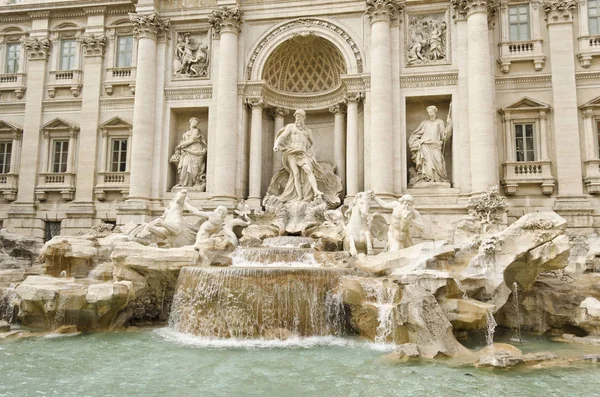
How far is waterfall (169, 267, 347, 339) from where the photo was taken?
9523 mm

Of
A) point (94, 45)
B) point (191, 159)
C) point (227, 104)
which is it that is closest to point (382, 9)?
point (227, 104)

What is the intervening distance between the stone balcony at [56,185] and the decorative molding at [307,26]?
8.80 metres

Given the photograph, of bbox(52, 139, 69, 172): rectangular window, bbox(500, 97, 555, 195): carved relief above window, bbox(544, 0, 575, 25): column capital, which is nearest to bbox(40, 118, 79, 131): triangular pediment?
bbox(52, 139, 69, 172): rectangular window

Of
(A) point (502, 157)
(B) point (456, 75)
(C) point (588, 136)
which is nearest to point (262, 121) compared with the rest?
(B) point (456, 75)

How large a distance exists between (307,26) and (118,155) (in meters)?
9.42

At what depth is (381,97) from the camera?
52.2ft

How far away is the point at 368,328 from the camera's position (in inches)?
365

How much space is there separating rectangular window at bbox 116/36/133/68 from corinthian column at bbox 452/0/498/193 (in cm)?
Result: 1360

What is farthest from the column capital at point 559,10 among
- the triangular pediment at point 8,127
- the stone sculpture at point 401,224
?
the triangular pediment at point 8,127

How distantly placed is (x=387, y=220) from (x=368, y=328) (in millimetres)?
5722

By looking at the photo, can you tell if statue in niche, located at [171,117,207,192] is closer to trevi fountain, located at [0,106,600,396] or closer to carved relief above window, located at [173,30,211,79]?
carved relief above window, located at [173,30,211,79]

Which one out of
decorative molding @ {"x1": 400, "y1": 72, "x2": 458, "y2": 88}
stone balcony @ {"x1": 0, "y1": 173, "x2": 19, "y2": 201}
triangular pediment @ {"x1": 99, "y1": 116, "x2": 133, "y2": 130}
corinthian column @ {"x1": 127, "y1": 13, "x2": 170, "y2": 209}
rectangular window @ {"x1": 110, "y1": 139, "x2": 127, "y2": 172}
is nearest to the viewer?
decorative molding @ {"x1": 400, "y1": 72, "x2": 458, "y2": 88}

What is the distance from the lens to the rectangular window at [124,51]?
773 inches

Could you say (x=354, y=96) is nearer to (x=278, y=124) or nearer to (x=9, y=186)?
(x=278, y=124)
